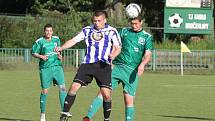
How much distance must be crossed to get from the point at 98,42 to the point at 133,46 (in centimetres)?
68

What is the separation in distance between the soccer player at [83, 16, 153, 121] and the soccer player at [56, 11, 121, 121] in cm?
31

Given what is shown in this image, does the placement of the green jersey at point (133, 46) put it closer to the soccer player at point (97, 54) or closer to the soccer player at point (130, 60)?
the soccer player at point (130, 60)

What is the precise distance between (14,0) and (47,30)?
1725 inches

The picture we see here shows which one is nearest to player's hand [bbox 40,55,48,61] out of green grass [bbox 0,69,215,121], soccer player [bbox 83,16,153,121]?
green grass [bbox 0,69,215,121]

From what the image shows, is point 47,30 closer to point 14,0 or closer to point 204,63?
point 204,63

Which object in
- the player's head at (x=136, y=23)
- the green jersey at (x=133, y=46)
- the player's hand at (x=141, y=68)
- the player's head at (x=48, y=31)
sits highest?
the player's head at (x=136, y=23)

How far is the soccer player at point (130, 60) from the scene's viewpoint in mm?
11328

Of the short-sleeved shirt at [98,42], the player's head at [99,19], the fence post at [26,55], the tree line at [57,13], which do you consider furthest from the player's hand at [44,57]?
the tree line at [57,13]

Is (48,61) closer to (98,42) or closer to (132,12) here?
(98,42)

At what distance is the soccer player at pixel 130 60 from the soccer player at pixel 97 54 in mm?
315

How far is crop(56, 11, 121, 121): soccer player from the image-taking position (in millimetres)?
11016

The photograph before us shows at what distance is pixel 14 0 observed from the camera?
185 feet

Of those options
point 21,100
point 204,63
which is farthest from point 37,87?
point 204,63

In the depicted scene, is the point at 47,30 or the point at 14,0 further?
the point at 14,0
